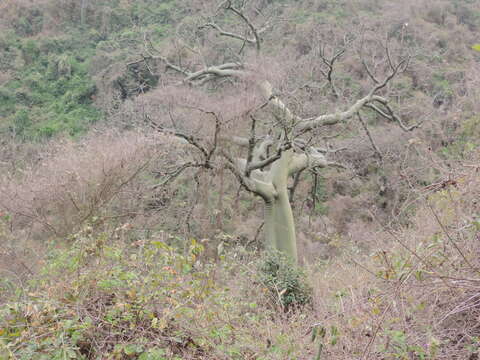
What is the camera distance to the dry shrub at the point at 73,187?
7574mm

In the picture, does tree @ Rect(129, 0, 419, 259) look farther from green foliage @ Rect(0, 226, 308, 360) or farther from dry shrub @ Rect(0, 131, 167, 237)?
green foliage @ Rect(0, 226, 308, 360)

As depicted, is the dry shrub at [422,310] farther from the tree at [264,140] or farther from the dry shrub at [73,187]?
the dry shrub at [73,187]

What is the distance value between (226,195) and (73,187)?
19.0 feet

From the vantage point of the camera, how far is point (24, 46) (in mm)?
21797

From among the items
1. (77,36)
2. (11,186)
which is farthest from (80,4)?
(11,186)

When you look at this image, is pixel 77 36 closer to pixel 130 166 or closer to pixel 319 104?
pixel 319 104

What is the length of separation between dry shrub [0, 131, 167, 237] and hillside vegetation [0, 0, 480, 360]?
40mm

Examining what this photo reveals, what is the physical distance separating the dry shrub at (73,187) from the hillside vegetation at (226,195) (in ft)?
0.13

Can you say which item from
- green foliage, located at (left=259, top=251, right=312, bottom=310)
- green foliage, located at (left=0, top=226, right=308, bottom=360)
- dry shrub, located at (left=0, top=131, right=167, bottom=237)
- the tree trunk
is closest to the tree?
the tree trunk

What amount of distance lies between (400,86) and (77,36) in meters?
17.0

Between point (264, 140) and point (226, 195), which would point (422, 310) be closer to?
point (264, 140)

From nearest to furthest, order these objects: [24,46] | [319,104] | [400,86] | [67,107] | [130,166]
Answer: [130,166] < [319,104] < [400,86] < [67,107] < [24,46]

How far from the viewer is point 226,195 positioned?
42.2 feet

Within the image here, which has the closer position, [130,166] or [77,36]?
[130,166]
